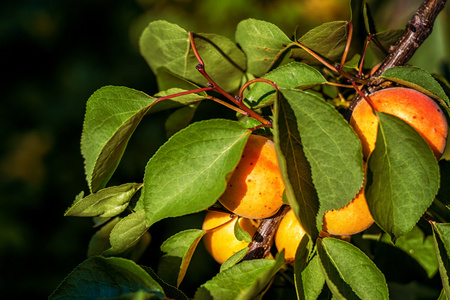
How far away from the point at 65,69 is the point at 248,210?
2237 mm

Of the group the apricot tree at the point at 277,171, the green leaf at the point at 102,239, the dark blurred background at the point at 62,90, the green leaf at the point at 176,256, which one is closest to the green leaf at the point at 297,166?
the apricot tree at the point at 277,171

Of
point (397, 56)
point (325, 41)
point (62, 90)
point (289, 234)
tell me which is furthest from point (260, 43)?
point (62, 90)

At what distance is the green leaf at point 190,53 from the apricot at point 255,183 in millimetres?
258

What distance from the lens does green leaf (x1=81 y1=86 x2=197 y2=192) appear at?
0.60m

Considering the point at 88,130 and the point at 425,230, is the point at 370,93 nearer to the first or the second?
the point at 425,230

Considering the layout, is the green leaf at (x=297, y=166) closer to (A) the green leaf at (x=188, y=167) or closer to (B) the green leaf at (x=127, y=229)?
(A) the green leaf at (x=188, y=167)

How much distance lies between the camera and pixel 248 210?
2.05ft

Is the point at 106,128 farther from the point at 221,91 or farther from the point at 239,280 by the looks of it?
the point at 239,280

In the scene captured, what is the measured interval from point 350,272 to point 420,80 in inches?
12.0

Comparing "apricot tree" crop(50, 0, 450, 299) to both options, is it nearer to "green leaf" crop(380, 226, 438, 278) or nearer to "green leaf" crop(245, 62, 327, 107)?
"green leaf" crop(245, 62, 327, 107)

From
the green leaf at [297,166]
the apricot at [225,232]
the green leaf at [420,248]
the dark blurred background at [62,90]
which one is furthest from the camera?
the dark blurred background at [62,90]

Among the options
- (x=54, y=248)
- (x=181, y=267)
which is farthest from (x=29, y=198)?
(x=181, y=267)

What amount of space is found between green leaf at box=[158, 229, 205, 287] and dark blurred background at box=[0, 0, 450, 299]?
3.43ft

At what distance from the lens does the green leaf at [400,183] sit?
0.55m
